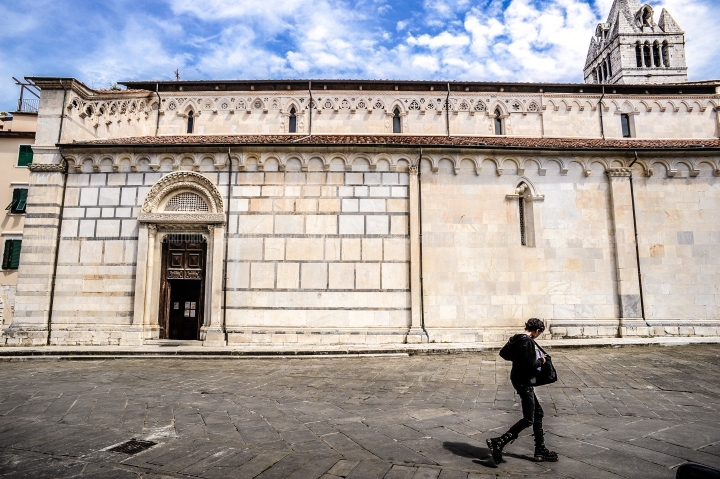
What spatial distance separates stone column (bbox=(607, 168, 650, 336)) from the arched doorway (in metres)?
12.9

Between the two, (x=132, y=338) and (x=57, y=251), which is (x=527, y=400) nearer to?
(x=132, y=338)

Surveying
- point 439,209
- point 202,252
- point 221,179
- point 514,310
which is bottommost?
point 514,310

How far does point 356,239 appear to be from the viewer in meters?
14.3

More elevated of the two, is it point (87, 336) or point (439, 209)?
point (439, 209)

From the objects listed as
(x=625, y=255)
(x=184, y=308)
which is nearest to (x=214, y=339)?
(x=184, y=308)

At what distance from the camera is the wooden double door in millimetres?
14500

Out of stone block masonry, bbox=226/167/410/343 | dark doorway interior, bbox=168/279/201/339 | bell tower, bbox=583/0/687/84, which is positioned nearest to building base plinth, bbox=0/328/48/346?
dark doorway interior, bbox=168/279/201/339

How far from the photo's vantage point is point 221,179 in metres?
14.7

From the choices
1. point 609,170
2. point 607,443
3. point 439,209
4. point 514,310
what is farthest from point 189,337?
point 609,170

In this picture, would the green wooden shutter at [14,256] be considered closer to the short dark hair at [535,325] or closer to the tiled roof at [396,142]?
the tiled roof at [396,142]

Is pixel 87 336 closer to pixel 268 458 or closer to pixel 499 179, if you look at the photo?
pixel 268 458

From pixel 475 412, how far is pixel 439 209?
29.5ft

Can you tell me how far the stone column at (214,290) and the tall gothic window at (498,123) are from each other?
11486 mm

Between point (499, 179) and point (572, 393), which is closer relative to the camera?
point (572, 393)
